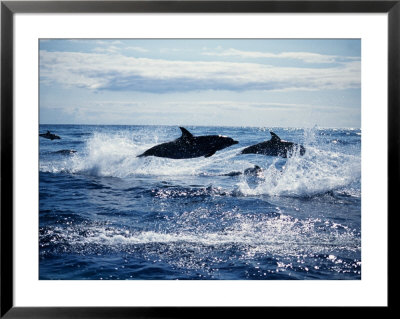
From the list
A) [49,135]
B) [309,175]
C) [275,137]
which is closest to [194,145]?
[275,137]

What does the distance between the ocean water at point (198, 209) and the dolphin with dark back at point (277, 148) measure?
39mm

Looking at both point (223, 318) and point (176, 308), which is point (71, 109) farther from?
point (223, 318)

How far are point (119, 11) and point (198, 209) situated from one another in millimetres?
1737

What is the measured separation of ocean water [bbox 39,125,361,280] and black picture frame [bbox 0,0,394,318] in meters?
0.25

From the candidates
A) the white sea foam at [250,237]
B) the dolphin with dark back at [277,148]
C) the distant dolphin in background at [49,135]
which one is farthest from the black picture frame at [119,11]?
the dolphin with dark back at [277,148]

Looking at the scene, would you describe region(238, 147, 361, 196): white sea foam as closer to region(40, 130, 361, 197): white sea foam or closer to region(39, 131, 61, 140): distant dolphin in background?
region(40, 130, 361, 197): white sea foam

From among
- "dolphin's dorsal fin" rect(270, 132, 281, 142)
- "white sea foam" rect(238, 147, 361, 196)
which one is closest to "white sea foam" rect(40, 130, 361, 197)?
"white sea foam" rect(238, 147, 361, 196)

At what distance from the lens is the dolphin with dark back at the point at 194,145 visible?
3332 millimetres

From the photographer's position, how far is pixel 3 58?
3.16 meters

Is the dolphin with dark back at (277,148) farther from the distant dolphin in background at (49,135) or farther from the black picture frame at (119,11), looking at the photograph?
the distant dolphin in background at (49,135)

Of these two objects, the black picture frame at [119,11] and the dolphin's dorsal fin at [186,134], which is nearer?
the black picture frame at [119,11]

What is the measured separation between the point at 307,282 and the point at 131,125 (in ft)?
6.32

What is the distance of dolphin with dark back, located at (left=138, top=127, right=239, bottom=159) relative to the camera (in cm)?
333

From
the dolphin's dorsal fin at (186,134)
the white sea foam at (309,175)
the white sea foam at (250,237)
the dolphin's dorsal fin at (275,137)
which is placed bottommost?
the white sea foam at (250,237)
